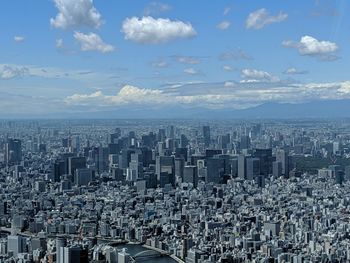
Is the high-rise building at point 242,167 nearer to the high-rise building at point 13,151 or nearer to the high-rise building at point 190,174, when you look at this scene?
the high-rise building at point 190,174

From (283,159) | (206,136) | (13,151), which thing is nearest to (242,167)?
(283,159)

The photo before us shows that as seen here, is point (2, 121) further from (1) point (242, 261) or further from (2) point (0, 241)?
(1) point (242, 261)

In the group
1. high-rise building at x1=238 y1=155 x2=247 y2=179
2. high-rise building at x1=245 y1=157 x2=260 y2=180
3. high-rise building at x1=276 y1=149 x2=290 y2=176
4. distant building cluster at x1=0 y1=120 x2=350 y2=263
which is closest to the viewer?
distant building cluster at x1=0 y1=120 x2=350 y2=263

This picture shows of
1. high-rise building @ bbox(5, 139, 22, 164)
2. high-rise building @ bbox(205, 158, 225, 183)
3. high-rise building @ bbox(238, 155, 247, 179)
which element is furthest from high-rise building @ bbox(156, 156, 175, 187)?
high-rise building @ bbox(5, 139, 22, 164)

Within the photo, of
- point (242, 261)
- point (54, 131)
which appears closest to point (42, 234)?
point (242, 261)

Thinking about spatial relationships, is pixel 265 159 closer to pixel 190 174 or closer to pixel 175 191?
pixel 190 174

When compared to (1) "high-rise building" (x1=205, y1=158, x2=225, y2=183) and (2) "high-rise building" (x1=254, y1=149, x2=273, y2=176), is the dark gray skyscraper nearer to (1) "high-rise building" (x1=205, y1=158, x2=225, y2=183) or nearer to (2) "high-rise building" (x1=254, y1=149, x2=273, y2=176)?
(1) "high-rise building" (x1=205, y1=158, x2=225, y2=183)

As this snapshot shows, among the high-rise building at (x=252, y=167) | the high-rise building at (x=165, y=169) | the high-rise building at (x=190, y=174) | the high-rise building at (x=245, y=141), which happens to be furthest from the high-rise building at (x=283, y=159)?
the high-rise building at (x=165, y=169)

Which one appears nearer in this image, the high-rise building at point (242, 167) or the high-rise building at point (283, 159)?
the high-rise building at point (283, 159)
